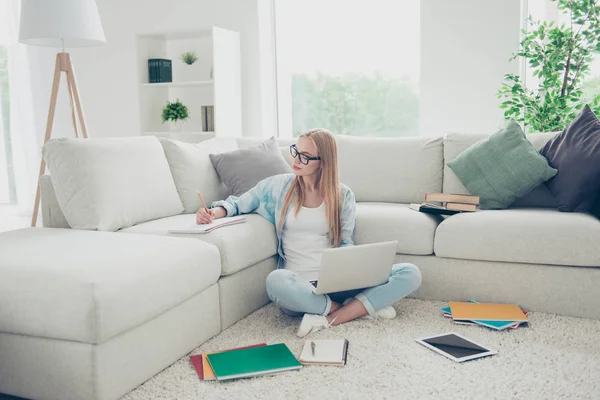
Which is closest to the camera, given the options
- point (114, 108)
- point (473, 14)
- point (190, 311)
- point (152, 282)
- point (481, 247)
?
point (152, 282)

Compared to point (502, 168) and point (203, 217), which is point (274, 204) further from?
point (502, 168)

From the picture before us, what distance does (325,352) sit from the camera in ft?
7.37

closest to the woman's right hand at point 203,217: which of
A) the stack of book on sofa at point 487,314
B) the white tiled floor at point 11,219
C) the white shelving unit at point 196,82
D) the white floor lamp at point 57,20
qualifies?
the stack of book on sofa at point 487,314

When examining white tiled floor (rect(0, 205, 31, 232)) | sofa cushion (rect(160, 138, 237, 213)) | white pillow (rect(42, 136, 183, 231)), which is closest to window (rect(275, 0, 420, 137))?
sofa cushion (rect(160, 138, 237, 213))

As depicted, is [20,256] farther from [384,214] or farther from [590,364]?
[590,364]

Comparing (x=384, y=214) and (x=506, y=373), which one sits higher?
(x=384, y=214)

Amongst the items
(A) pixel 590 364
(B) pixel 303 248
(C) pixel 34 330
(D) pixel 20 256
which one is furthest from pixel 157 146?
(A) pixel 590 364

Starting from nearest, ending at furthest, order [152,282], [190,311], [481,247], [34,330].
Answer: [34,330] → [152,282] → [190,311] → [481,247]

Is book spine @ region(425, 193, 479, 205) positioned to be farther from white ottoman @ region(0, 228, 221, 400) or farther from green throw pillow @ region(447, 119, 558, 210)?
white ottoman @ region(0, 228, 221, 400)

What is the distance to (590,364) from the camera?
2150 millimetres

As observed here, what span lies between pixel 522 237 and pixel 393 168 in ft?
3.32

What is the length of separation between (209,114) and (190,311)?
3.11 metres

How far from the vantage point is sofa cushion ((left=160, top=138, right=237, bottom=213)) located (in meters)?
3.25

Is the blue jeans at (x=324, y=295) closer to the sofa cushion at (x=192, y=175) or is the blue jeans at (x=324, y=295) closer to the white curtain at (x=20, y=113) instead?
the sofa cushion at (x=192, y=175)
